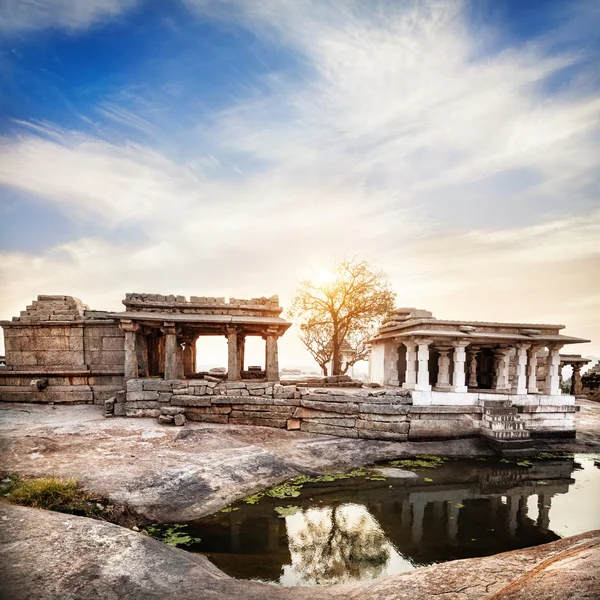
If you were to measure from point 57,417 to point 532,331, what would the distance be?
1880 centimetres

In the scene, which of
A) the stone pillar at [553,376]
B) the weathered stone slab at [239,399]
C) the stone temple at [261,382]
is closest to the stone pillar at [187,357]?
the stone temple at [261,382]

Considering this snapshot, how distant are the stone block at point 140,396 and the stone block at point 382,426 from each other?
7319mm

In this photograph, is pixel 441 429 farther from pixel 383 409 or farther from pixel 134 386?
pixel 134 386

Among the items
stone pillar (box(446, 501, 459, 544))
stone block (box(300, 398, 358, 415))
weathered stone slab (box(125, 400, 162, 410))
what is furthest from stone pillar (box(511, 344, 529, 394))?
weathered stone slab (box(125, 400, 162, 410))

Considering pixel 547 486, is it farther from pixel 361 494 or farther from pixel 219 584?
pixel 219 584

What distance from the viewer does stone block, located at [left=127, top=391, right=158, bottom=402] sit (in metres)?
12.4

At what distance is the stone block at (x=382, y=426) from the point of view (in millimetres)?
12720

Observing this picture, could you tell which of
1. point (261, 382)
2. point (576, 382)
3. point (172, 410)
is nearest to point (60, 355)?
point (172, 410)

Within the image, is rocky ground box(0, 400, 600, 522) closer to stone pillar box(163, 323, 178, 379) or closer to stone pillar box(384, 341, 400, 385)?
stone pillar box(163, 323, 178, 379)

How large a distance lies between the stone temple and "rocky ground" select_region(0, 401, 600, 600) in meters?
0.67

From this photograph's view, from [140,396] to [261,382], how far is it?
434 cm

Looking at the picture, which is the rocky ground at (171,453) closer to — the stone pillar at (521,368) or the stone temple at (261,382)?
the stone temple at (261,382)

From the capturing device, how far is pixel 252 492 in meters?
8.52

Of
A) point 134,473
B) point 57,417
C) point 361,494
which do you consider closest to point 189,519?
point 134,473
